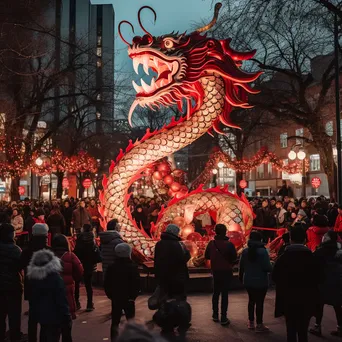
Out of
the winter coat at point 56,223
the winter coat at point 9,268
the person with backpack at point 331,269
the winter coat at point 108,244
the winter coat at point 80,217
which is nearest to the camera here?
the winter coat at point 9,268

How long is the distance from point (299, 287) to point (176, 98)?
675 centimetres

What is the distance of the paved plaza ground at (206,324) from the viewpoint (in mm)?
6992

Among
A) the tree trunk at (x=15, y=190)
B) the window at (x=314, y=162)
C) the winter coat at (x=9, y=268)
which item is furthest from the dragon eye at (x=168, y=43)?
the window at (x=314, y=162)

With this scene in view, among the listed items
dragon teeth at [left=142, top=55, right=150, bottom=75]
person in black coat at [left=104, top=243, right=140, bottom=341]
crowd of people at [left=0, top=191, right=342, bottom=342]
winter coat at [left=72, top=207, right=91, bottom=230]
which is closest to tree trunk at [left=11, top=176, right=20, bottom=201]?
winter coat at [left=72, top=207, right=91, bottom=230]

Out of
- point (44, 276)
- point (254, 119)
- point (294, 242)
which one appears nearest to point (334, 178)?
point (254, 119)

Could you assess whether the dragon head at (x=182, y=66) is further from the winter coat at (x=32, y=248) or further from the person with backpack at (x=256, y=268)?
the winter coat at (x=32, y=248)

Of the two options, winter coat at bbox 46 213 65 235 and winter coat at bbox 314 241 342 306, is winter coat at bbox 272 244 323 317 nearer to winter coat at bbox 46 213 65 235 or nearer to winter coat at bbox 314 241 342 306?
winter coat at bbox 314 241 342 306

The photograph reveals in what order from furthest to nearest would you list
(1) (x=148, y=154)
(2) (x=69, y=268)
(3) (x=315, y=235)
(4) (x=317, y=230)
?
1. (1) (x=148, y=154)
2. (3) (x=315, y=235)
3. (4) (x=317, y=230)
4. (2) (x=69, y=268)

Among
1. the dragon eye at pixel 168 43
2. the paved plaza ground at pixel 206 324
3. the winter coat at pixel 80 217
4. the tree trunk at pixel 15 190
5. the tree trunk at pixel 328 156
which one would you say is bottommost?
the paved plaza ground at pixel 206 324

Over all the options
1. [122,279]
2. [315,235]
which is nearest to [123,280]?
[122,279]

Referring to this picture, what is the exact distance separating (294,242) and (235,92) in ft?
21.3

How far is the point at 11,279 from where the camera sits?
6.45 meters

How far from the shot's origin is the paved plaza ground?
22.9 ft

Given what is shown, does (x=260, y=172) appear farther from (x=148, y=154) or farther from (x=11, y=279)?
(x=11, y=279)
